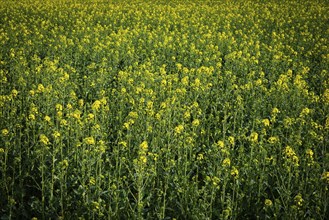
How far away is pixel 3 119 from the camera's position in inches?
236

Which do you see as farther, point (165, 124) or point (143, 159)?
point (165, 124)

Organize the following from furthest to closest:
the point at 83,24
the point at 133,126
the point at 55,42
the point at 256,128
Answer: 1. the point at 83,24
2. the point at 55,42
3. the point at 256,128
4. the point at 133,126

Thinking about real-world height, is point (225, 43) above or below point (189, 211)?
above

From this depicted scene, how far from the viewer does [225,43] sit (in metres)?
11.6


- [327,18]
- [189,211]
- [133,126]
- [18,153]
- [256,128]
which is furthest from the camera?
[327,18]

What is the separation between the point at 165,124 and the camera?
6.17 m

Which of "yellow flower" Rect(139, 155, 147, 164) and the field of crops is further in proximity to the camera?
the field of crops

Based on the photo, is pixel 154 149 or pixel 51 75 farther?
pixel 51 75

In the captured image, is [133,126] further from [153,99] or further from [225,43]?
[225,43]

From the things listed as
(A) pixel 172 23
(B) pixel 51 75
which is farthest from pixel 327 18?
(B) pixel 51 75

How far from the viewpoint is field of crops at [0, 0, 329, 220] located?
4.45m

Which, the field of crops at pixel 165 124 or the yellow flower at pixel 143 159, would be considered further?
the field of crops at pixel 165 124

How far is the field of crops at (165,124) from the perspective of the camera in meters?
4.45

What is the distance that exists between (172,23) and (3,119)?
32.1 feet
